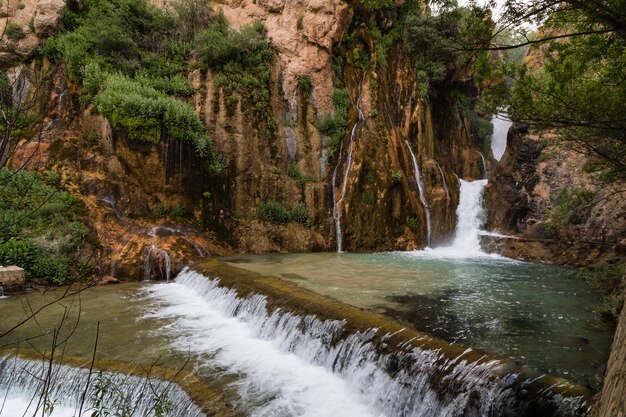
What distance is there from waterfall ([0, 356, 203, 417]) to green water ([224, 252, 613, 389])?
11.6 feet

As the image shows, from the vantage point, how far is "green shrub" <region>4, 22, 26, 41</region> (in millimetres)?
14477

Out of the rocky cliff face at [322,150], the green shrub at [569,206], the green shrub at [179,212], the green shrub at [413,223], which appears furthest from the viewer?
the green shrub at [413,223]

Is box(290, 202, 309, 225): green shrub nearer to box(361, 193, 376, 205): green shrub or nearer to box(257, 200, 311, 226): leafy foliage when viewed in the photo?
box(257, 200, 311, 226): leafy foliage

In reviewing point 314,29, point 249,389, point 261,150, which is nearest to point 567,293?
point 249,389

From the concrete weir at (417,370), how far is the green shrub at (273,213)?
24.5 feet

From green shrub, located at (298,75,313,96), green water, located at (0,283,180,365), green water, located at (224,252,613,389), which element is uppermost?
green shrub, located at (298,75,313,96)

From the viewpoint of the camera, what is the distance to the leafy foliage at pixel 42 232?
10.0m

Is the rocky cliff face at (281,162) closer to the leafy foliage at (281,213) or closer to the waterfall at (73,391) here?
the leafy foliage at (281,213)

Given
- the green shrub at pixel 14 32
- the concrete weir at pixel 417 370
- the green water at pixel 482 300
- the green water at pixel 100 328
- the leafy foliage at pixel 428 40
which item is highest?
the leafy foliage at pixel 428 40

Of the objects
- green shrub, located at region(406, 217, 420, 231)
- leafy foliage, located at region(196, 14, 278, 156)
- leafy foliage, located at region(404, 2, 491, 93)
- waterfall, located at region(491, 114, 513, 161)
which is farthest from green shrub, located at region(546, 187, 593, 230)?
waterfall, located at region(491, 114, 513, 161)

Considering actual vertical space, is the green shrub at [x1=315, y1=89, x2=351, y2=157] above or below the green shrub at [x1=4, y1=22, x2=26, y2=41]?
below

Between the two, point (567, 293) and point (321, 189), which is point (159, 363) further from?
point (321, 189)

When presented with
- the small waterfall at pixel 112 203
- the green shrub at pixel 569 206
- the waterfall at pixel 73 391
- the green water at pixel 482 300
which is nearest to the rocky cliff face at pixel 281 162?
the small waterfall at pixel 112 203

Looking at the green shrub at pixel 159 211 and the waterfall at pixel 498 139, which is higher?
the waterfall at pixel 498 139
